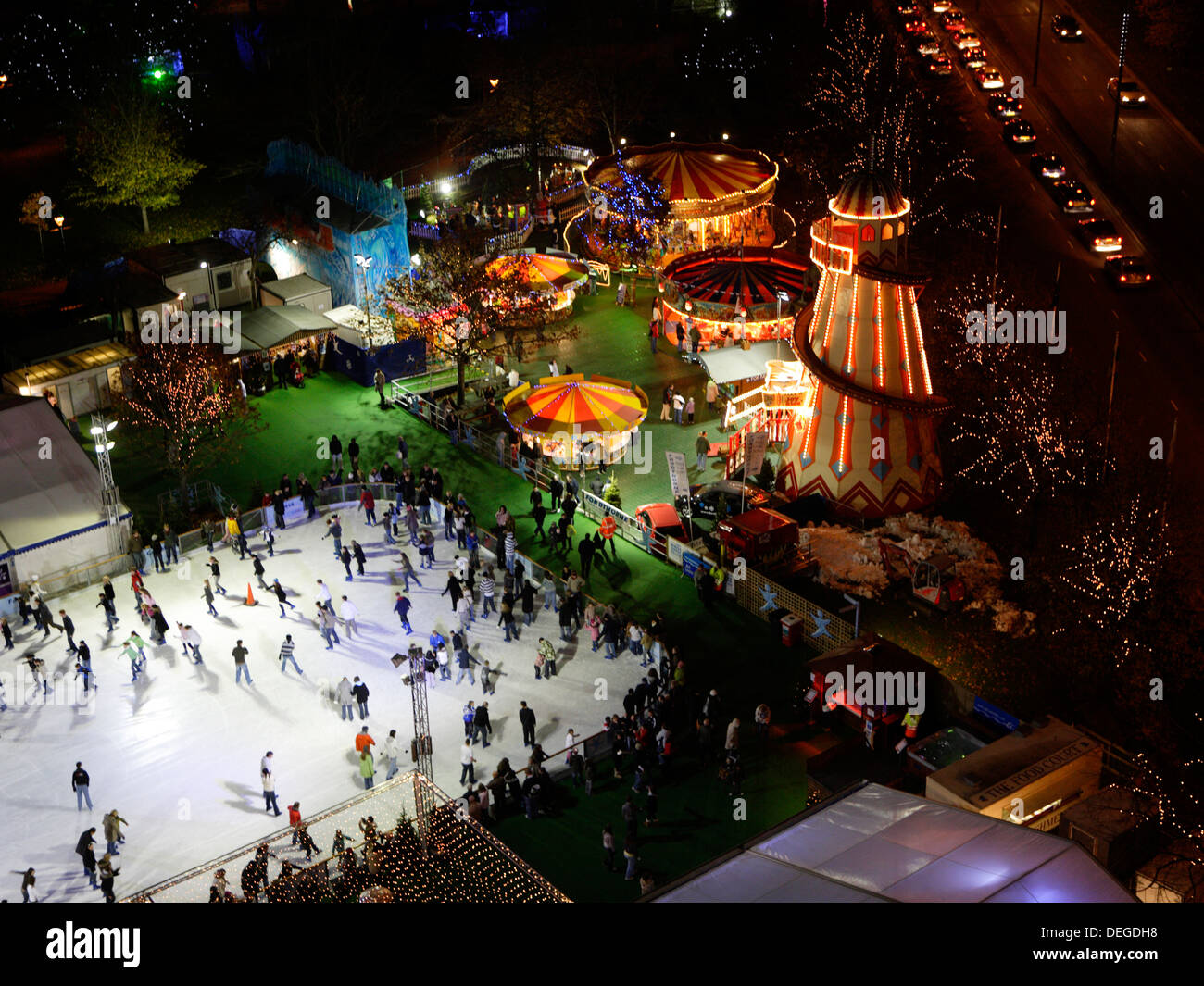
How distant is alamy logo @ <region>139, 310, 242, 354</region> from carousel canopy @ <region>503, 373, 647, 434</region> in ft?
35.8

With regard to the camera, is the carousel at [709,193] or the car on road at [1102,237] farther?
the carousel at [709,193]

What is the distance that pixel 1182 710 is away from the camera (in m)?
A: 27.1

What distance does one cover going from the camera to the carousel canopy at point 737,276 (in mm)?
42031

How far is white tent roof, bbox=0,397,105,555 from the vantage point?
107ft

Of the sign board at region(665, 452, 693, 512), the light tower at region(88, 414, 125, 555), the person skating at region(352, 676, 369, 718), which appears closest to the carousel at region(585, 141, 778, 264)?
the sign board at region(665, 452, 693, 512)

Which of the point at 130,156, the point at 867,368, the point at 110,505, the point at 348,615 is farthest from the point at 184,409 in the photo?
the point at 130,156

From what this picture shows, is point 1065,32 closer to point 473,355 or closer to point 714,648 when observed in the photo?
point 473,355

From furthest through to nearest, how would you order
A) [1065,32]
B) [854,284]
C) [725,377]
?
[1065,32]
[725,377]
[854,284]

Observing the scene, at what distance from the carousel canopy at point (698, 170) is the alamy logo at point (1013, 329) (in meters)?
11.2

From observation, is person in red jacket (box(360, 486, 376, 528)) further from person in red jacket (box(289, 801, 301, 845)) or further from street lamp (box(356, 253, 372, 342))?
person in red jacket (box(289, 801, 301, 845))

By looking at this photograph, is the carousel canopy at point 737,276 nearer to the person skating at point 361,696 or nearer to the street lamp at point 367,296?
the street lamp at point 367,296
